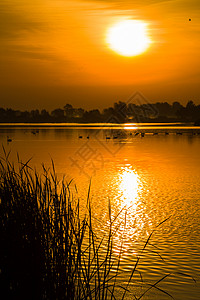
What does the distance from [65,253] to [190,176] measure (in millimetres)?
20429

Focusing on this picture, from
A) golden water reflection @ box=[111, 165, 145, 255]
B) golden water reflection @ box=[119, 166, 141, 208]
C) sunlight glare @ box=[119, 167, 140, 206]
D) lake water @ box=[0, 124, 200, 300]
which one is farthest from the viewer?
sunlight glare @ box=[119, 167, 140, 206]

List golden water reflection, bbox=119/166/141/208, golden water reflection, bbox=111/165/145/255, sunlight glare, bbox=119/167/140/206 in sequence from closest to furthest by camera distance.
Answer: golden water reflection, bbox=111/165/145/255 < golden water reflection, bbox=119/166/141/208 < sunlight glare, bbox=119/167/140/206

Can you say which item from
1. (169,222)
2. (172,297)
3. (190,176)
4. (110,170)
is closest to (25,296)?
(172,297)

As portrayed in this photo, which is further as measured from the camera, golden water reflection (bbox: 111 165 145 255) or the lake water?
golden water reflection (bbox: 111 165 145 255)

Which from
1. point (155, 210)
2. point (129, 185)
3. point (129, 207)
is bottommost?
point (129, 185)

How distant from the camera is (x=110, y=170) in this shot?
3083 cm

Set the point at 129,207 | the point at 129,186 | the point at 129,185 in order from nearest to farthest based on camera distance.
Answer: the point at 129,207
the point at 129,186
the point at 129,185

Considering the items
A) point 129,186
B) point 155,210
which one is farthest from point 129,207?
point 129,186

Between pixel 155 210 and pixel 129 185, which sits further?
pixel 129 185

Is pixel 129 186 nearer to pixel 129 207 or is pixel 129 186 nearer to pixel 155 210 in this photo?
pixel 155 210

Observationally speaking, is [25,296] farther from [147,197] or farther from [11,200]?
[147,197]

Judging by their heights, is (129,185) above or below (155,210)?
below

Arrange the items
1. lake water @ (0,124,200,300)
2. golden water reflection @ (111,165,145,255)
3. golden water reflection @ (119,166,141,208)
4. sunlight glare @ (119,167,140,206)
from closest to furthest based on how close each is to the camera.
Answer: lake water @ (0,124,200,300)
golden water reflection @ (111,165,145,255)
golden water reflection @ (119,166,141,208)
sunlight glare @ (119,167,140,206)

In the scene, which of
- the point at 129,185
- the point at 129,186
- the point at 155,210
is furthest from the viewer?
the point at 129,185
